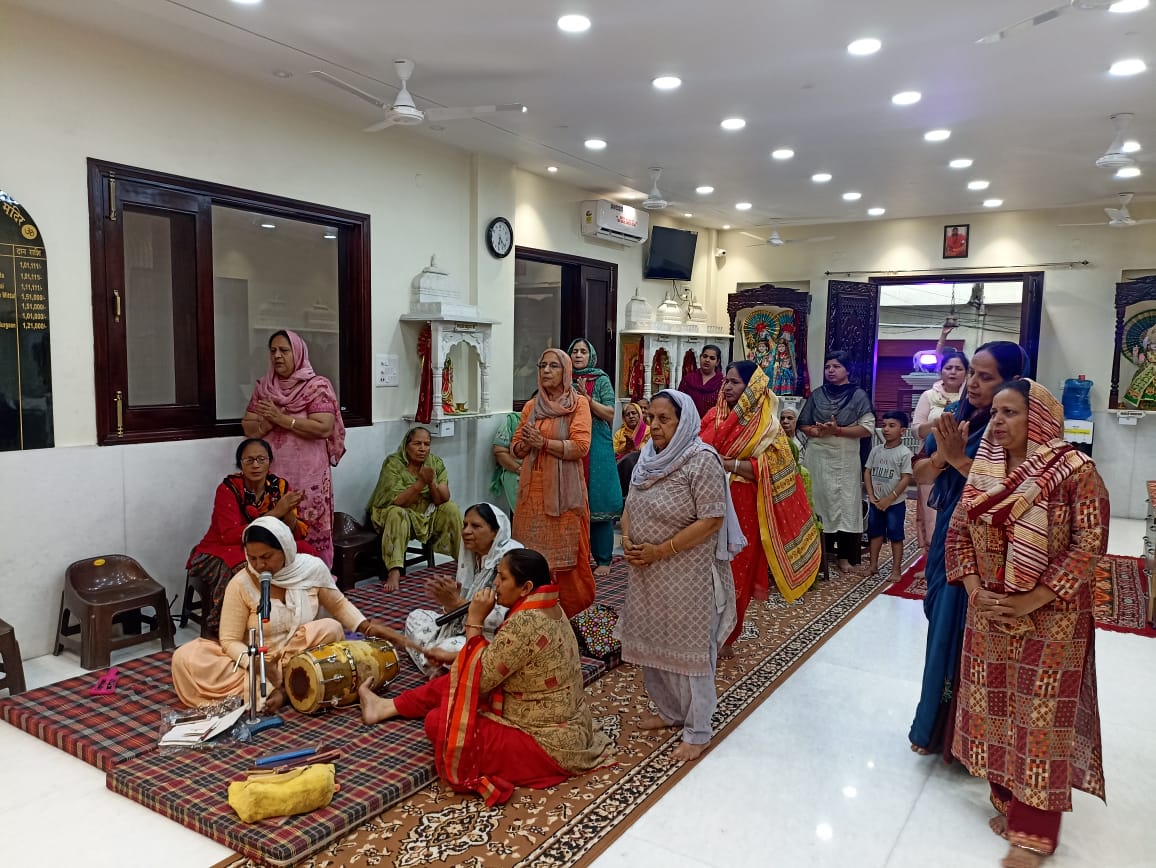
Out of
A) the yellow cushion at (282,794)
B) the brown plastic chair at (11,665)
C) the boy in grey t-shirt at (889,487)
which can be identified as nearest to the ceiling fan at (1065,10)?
the boy in grey t-shirt at (889,487)

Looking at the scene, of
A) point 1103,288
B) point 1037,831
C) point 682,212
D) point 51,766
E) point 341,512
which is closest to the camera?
point 1037,831

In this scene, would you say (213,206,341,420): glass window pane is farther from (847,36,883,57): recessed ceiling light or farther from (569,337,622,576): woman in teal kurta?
(847,36,883,57): recessed ceiling light

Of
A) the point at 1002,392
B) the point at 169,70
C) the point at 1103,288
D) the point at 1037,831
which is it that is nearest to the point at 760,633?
the point at 1037,831

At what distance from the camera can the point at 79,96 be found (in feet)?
12.4

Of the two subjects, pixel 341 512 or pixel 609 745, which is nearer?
pixel 609 745

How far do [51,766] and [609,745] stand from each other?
1.92 meters

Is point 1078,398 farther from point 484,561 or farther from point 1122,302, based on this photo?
point 484,561

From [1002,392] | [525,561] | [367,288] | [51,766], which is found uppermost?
[367,288]

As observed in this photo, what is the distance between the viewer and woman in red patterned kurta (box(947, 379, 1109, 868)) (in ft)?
7.32

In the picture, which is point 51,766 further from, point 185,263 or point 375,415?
point 375,415

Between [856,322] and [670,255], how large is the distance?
2061 mm

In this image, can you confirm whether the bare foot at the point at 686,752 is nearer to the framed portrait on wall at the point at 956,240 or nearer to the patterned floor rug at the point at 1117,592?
the patterned floor rug at the point at 1117,592

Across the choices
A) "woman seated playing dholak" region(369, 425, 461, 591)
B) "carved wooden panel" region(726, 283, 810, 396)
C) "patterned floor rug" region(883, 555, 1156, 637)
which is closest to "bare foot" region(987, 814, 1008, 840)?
"patterned floor rug" region(883, 555, 1156, 637)

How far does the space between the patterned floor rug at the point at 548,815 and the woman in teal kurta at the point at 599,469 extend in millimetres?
1892
